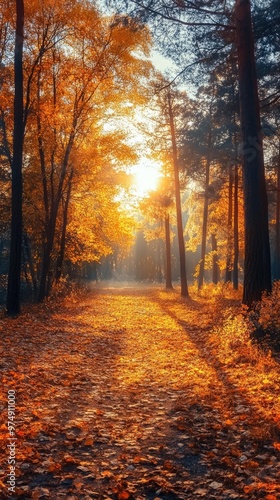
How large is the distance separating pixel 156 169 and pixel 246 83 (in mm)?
16845

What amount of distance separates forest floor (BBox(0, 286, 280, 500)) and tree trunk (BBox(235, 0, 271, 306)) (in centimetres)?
144

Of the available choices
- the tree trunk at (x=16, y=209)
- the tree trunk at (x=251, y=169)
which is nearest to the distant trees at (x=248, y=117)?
the tree trunk at (x=251, y=169)

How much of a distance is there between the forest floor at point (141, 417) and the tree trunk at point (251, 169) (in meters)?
1.44

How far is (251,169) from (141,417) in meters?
7.36

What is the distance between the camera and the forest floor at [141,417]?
3986mm

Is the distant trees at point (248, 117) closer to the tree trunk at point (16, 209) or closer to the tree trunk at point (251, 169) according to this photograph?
the tree trunk at point (251, 169)

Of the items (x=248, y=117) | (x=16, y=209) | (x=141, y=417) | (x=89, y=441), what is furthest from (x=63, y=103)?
(x=89, y=441)

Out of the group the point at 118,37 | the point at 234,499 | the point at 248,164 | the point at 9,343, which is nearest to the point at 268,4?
the point at 248,164

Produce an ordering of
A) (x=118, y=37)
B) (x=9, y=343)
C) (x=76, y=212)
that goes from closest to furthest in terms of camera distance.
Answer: (x=9, y=343), (x=118, y=37), (x=76, y=212)

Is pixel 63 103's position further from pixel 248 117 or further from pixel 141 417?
pixel 141 417

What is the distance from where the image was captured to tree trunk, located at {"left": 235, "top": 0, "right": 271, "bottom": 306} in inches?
425

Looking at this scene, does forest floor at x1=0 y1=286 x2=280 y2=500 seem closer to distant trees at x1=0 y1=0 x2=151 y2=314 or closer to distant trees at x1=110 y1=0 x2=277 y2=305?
distant trees at x1=110 y1=0 x2=277 y2=305

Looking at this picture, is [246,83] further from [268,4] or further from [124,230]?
[124,230]

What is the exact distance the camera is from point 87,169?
20.5 meters
